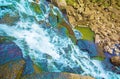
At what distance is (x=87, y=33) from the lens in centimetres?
1102

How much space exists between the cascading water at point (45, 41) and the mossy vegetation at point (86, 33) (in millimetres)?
1221

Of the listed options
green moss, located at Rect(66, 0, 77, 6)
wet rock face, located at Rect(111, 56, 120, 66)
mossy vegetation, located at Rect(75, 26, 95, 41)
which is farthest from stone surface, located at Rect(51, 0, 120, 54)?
wet rock face, located at Rect(111, 56, 120, 66)

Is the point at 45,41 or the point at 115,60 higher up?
the point at 45,41

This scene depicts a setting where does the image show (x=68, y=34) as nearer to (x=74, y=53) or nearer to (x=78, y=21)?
(x=74, y=53)

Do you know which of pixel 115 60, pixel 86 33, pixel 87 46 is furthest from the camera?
pixel 86 33

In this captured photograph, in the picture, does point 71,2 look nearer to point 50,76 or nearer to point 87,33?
point 87,33

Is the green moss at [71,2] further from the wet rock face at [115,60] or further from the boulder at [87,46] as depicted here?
the wet rock face at [115,60]

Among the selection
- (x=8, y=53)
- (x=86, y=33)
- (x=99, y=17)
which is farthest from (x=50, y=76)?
(x=99, y=17)

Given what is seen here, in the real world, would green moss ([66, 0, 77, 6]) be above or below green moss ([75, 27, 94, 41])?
above

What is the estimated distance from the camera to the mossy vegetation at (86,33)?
1068 centimetres

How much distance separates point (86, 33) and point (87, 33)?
5cm

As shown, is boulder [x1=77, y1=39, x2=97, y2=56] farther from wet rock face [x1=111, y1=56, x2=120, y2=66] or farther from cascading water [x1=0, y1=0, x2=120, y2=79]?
wet rock face [x1=111, y1=56, x2=120, y2=66]

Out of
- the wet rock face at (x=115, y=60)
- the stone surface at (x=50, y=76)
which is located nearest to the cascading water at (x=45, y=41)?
the wet rock face at (x=115, y=60)

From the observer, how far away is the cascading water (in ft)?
24.0
